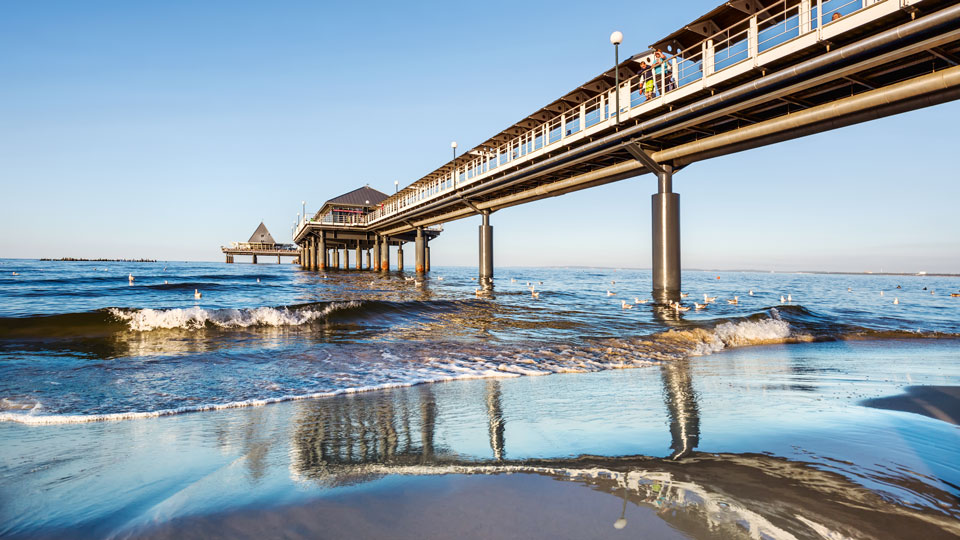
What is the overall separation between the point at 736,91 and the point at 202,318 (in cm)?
1663

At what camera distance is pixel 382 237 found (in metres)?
69.4

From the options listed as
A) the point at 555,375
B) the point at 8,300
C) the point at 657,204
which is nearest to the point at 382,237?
the point at 8,300

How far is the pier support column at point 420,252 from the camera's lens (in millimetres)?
57088

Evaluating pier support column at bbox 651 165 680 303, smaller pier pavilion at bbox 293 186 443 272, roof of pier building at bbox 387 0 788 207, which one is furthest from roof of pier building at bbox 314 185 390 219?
pier support column at bbox 651 165 680 303

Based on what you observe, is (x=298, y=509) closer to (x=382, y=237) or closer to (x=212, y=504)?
(x=212, y=504)

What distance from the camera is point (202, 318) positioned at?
12.9m

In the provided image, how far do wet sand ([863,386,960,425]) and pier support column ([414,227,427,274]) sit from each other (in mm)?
52207

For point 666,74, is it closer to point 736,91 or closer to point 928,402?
point 736,91

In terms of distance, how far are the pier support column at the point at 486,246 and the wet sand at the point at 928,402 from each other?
33.7m

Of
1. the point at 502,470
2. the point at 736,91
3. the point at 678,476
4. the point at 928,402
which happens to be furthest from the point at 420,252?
the point at 678,476

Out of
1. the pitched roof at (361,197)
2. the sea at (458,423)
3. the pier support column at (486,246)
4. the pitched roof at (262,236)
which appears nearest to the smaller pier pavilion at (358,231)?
the pitched roof at (361,197)

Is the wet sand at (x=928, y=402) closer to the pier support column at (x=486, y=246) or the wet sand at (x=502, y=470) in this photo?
the wet sand at (x=502, y=470)

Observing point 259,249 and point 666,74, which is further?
point 259,249

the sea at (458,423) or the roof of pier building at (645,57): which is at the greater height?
the roof of pier building at (645,57)
